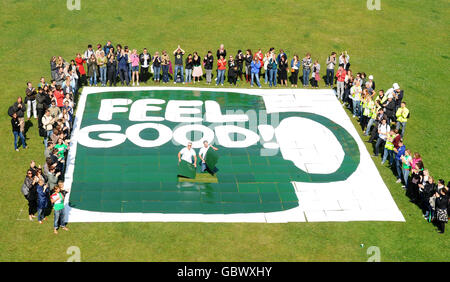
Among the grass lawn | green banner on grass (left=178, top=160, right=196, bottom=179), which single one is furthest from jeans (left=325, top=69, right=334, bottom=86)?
green banner on grass (left=178, top=160, right=196, bottom=179)

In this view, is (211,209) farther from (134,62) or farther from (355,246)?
(134,62)

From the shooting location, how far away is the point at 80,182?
2473 cm

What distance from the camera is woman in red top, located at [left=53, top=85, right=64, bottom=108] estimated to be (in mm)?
28328

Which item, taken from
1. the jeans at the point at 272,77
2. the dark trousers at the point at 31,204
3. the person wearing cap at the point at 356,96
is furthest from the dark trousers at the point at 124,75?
the person wearing cap at the point at 356,96

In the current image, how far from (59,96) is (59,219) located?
28.9ft

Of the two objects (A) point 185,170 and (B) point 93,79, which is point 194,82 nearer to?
(B) point 93,79

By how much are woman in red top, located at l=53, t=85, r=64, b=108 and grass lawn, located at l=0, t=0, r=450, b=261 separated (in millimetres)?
1794

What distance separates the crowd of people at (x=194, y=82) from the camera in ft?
73.7

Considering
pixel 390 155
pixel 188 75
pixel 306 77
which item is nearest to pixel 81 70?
A: pixel 188 75

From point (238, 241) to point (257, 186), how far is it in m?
3.93

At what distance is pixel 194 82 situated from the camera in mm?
34062

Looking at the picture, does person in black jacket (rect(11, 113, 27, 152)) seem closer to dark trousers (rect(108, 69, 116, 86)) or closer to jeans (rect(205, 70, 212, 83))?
dark trousers (rect(108, 69, 116, 86))

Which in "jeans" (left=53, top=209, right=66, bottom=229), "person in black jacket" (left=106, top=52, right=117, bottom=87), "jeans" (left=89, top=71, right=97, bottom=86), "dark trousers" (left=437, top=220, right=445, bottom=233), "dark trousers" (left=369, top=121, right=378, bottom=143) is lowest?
"dark trousers" (left=437, top=220, right=445, bottom=233)

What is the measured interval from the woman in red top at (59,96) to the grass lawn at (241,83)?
1794 mm
